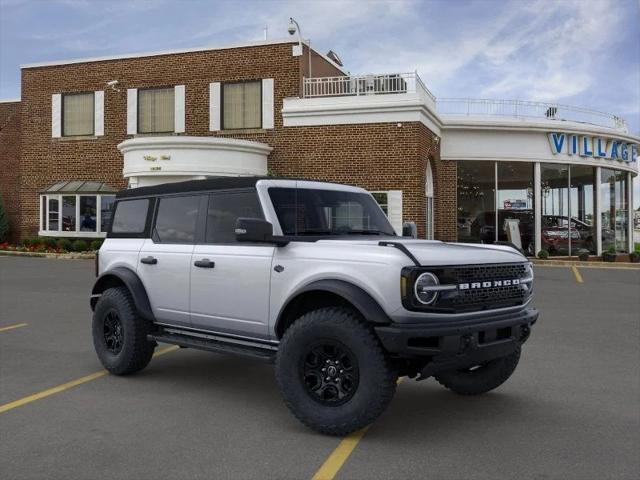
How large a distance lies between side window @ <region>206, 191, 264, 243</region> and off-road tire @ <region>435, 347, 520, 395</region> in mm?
2248

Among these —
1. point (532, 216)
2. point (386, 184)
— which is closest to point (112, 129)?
point (386, 184)

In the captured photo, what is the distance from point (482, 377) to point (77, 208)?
2301 centimetres

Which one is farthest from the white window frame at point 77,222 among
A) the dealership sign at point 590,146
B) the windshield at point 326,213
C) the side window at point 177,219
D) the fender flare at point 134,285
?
the windshield at point 326,213

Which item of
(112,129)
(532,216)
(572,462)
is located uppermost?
(112,129)

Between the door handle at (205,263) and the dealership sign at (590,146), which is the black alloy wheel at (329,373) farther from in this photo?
the dealership sign at (590,146)

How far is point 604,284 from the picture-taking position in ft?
52.5

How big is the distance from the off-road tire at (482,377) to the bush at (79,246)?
833 inches

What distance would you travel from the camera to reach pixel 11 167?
2912 cm

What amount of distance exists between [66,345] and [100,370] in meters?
1.65

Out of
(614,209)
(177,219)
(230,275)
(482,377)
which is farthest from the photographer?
(614,209)

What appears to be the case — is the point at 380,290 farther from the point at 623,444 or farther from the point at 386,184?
the point at 386,184

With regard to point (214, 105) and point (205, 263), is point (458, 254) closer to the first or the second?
point (205, 263)

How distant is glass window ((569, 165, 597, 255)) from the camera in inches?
1029

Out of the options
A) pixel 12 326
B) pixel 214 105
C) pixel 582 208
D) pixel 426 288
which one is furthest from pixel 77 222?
pixel 426 288
